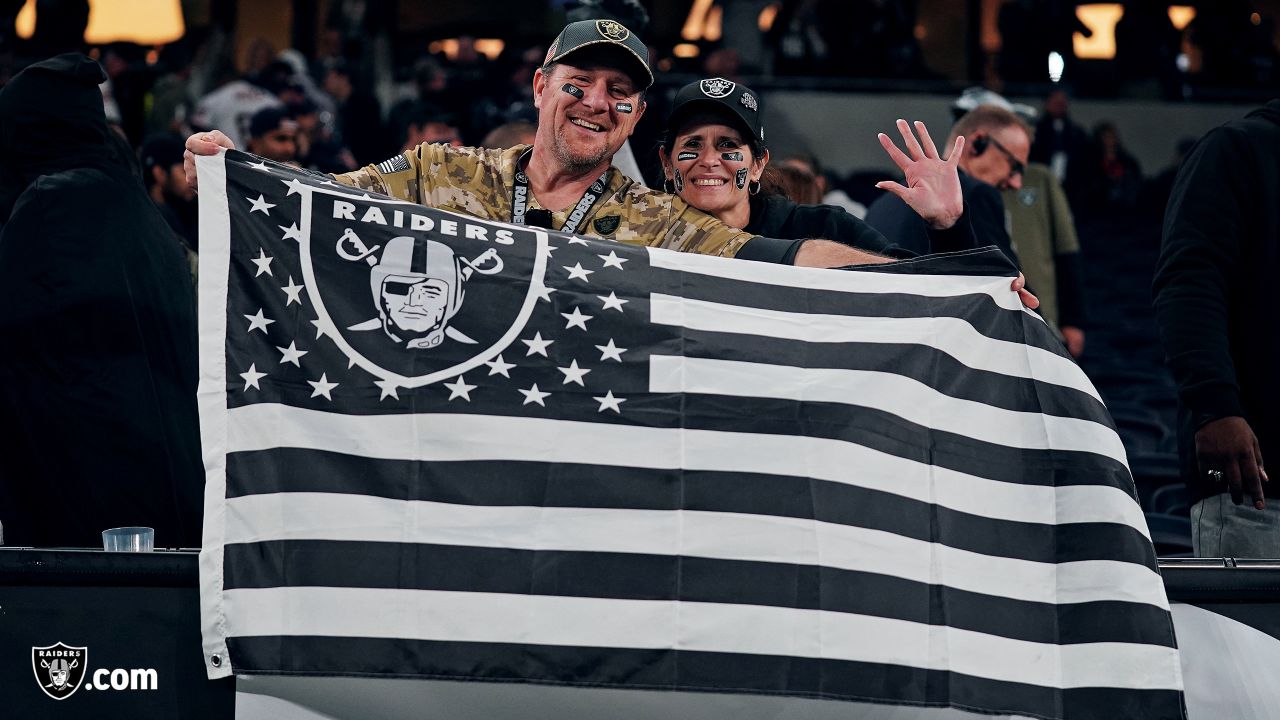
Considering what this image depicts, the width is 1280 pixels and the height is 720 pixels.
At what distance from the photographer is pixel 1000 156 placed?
743 centimetres

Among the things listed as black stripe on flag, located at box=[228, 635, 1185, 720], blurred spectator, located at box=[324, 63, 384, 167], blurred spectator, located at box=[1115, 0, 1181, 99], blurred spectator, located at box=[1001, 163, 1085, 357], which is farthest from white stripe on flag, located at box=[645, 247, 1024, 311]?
blurred spectator, located at box=[1115, 0, 1181, 99]

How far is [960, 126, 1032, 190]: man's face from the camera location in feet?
24.3

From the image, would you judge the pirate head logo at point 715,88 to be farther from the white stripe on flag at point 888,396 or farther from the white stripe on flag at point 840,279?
the white stripe on flag at point 888,396

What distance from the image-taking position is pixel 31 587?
3.91 m

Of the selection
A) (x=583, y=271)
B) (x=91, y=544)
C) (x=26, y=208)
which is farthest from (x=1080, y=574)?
(x=26, y=208)

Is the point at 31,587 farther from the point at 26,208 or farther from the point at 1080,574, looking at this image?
the point at 1080,574

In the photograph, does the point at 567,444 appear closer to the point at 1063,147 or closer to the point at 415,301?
the point at 415,301

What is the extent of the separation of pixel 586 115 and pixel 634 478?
1141 mm

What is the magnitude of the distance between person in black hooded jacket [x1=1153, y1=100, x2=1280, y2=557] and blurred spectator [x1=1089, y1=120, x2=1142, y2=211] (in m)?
14.9

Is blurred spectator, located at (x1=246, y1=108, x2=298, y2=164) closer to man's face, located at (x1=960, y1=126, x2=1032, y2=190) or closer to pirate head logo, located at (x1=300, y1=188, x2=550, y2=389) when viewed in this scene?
man's face, located at (x1=960, y1=126, x2=1032, y2=190)

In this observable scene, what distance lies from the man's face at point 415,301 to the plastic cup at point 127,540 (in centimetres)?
82

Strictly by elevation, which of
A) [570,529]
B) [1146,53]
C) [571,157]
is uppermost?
[1146,53]

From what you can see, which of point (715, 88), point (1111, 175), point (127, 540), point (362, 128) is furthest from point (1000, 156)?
point (1111, 175)

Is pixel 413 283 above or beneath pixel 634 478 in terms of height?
above
